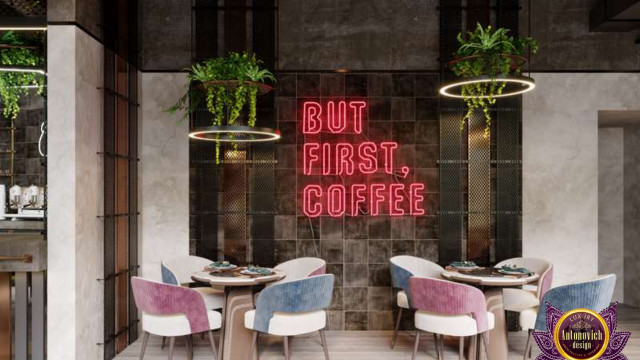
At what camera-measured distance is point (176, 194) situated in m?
6.14

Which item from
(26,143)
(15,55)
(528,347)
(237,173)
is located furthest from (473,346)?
(26,143)

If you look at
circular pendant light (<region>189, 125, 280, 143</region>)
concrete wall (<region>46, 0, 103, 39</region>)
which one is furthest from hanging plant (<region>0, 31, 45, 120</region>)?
circular pendant light (<region>189, 125, 280, 143</region>)

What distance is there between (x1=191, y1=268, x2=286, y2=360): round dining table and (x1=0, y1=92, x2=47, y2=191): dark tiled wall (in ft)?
13.3

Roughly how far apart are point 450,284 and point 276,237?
8.11 feet

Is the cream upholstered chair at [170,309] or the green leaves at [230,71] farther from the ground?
the green leaves at [230,71]

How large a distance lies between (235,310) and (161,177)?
222 cm

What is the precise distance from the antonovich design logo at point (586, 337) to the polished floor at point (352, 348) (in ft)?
8.95

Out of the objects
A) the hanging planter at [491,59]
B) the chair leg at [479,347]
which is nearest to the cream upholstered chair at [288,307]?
the chair leg at [479,347]

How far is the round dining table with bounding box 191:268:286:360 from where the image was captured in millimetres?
4680

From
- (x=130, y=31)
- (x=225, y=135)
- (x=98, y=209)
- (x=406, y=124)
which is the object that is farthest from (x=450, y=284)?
(x=130, y=31)

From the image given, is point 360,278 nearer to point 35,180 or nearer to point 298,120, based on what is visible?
point 298,120

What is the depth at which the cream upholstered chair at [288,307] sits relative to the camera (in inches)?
171

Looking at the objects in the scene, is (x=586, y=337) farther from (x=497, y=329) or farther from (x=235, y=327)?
(x=235, y=327)

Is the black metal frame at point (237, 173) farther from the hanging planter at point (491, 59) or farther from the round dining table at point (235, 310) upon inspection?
the hanging planter at point (491, 59)
